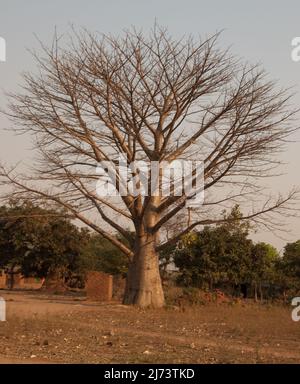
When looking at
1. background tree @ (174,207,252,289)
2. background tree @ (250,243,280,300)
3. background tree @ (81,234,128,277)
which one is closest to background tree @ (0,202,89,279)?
background tree @ (81,234,128,277)

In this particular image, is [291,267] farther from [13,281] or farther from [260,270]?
[13,281]

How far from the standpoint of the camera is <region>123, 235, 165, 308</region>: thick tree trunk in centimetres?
1647

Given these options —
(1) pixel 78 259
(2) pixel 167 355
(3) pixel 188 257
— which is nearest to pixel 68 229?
(1) pixel 78 259

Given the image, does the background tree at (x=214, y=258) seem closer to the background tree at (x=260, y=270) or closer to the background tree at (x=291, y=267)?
the background tree at (x=260, y=270)

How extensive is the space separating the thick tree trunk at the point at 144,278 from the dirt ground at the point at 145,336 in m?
1.50

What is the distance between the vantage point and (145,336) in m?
9.71

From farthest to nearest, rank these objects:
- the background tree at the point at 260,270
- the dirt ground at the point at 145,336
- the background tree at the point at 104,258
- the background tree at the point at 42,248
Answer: the background tree at the point at 104,258 → the background tree at the point at 42,248 → the background tree at the point at 260,270 → the dirt ground at the point at 145,336

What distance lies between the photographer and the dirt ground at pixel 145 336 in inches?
288

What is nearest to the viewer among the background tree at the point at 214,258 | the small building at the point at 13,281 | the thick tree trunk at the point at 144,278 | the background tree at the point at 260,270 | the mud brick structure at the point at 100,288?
the thick tree trunk at the point at 144,278

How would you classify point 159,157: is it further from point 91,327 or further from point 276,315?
point 91,327

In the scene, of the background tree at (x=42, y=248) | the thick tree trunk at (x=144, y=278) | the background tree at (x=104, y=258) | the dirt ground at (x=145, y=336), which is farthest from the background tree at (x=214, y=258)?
the dirt ground at (x=145, y=336)
